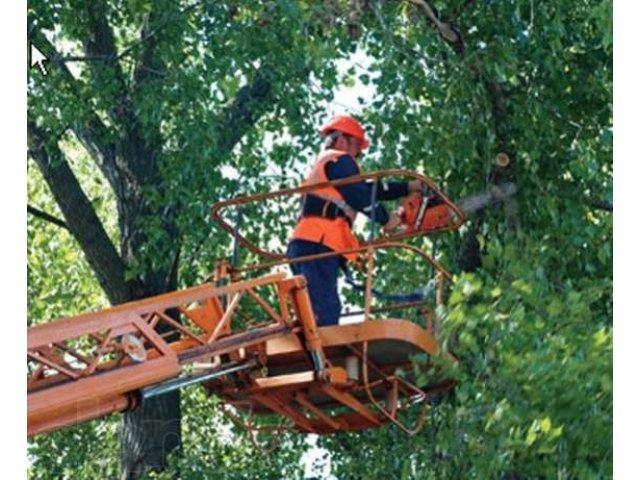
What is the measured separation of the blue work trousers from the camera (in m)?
14.1

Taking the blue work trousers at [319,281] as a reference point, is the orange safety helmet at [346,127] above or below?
above

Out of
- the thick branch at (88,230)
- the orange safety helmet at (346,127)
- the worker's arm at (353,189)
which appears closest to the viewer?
the worker's arm at (353,189)

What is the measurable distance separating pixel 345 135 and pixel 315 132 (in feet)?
15.3

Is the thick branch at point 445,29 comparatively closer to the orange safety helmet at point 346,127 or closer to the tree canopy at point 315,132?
the tree canopy at point 315,132

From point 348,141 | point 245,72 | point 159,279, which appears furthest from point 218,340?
point 159,279

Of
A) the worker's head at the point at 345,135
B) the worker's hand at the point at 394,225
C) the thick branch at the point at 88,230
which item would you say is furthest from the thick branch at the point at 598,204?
the thick branch at the point at 88,230

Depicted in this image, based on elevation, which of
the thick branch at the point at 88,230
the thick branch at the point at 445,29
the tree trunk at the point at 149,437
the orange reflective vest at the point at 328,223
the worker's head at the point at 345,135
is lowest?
the orange reflective vest at the point at 328,223

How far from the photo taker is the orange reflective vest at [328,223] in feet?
46.0

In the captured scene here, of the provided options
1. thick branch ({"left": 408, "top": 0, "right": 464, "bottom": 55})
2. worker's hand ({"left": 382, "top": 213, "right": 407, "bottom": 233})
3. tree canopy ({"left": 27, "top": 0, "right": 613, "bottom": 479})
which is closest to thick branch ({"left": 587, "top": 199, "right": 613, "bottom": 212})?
tree canopy ({"left": 27, "top": 0, "right": 613, "bottom": 479})

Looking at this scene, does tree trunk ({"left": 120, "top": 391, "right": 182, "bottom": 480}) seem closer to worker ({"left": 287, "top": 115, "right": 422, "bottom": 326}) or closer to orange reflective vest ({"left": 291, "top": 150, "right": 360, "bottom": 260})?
worker ({"left": 287, "top": 115, "right": 422, "bottom": 326})

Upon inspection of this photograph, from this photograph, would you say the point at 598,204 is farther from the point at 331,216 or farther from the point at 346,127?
the point at 331,216

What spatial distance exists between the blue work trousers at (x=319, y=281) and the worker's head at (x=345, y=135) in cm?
67

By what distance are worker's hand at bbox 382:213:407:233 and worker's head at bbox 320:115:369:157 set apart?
0.47 meters

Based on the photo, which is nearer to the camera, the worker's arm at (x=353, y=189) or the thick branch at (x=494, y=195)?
the worker's arm at (x=353, y=189)
